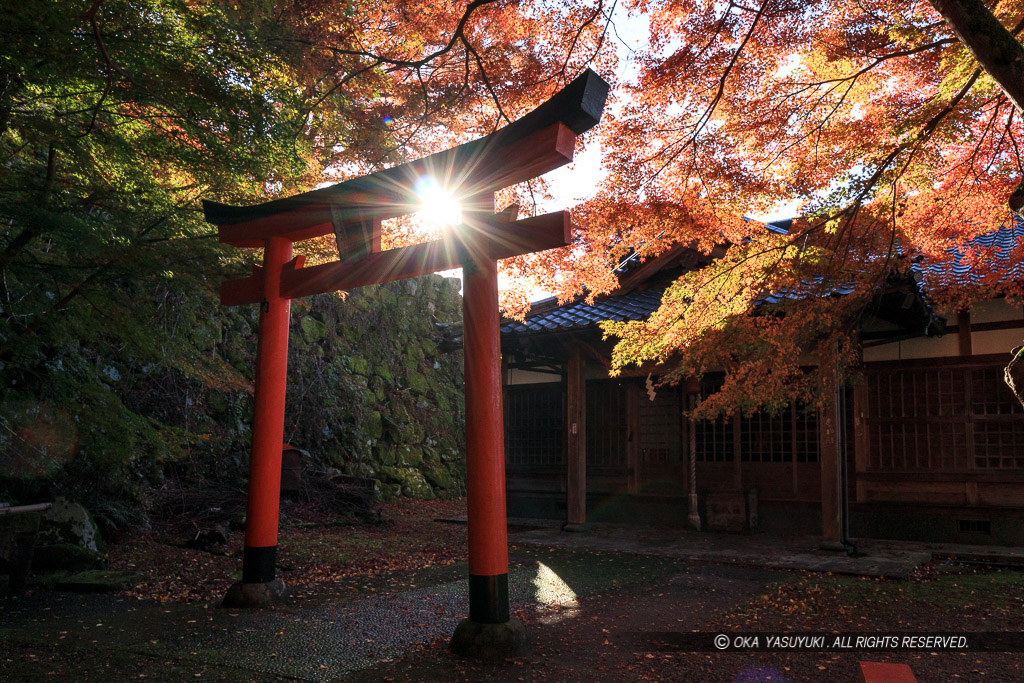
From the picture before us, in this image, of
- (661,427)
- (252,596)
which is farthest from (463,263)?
(661,427)

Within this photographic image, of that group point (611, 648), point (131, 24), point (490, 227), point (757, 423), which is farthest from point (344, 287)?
point (757, 423)

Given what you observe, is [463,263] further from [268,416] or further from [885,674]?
[885,674]

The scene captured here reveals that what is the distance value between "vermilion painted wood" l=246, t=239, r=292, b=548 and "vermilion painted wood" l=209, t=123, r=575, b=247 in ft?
1.28

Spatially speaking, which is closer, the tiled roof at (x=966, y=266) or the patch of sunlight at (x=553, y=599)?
the patch of sunlight at (x=553, y=599)

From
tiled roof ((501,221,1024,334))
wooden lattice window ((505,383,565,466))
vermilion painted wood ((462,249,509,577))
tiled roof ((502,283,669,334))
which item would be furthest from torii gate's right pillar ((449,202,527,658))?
wooden lattice window ((505,383,565,466))

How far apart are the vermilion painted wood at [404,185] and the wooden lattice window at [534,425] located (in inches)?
309

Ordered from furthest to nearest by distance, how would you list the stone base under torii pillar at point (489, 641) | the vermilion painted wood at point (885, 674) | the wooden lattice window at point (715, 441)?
→ 1. the wooden lattice window at point (715, 441)
2. the stone base under torii pillar at point (489, 641)
3. the vermilion painted wood at point (885, 674)

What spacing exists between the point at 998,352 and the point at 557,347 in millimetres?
6259

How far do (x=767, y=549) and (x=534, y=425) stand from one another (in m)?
5.37

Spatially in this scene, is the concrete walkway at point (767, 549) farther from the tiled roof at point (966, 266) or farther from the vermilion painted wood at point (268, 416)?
the vermilion painted wood at point (268, 416)

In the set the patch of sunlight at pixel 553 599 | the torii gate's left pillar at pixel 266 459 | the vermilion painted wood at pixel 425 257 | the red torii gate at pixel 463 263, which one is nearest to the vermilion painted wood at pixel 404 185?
the red torii gate at pixel 463 263

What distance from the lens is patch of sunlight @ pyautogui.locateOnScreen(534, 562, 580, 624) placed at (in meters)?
5.36

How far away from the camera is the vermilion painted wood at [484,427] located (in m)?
4.30

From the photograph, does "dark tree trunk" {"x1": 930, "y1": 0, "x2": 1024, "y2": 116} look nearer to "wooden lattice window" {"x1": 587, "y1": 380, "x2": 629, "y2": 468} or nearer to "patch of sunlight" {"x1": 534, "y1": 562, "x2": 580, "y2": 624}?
"patch of sunlight" {"x1": 534, "y1": 562, "x2": 580, "y2": 624}
